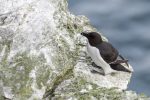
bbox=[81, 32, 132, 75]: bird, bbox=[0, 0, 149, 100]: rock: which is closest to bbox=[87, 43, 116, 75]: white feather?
bbox=[81, 32, 132, 75]: bird

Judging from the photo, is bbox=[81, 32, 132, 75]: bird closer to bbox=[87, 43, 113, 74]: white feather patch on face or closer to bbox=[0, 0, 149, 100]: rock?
bbox=[87, 43, 113, 74]: white feather patch on face

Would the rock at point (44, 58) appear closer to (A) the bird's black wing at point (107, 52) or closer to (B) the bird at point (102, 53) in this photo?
(B) the bird at point (102, 53)

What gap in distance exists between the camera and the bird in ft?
29.8

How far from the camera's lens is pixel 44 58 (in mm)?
8148

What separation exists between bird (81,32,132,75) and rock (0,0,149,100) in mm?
119

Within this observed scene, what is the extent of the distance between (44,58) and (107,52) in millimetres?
1251

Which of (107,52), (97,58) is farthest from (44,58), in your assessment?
(107,52)

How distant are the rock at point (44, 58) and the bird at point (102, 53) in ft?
0.39

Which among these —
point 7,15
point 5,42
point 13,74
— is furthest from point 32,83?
point 7,15

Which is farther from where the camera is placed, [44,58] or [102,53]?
[102,53]

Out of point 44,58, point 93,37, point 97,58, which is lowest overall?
point 44,58

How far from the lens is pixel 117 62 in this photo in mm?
9219

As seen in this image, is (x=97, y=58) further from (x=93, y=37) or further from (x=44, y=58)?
(x=44, y=58)

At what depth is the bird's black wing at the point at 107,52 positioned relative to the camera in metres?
9.12
